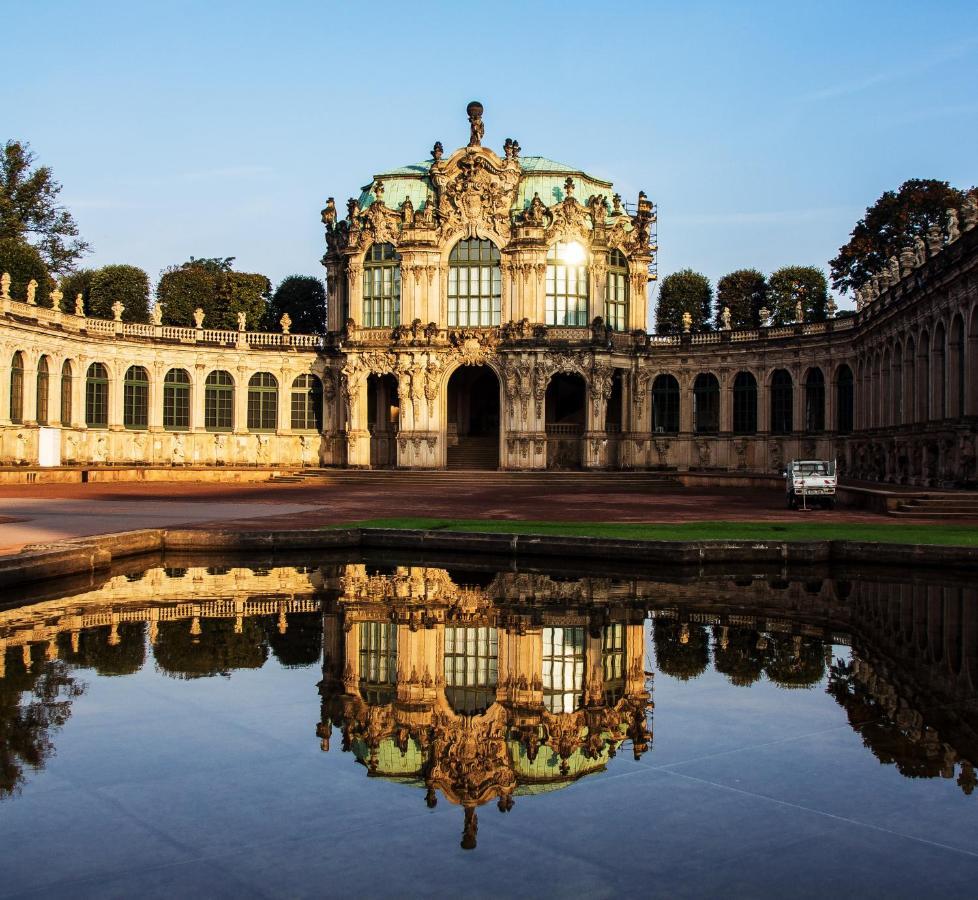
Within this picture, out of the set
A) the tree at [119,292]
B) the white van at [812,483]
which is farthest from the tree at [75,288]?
the white van at [812,483]

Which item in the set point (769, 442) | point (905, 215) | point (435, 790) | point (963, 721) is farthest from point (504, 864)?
point (905, 215)

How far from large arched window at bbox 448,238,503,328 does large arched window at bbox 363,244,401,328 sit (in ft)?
11.4

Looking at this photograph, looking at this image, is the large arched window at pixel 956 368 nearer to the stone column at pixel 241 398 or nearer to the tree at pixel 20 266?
the stone column at pixel 241 398

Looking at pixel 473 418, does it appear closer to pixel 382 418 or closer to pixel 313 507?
pixel 382 418

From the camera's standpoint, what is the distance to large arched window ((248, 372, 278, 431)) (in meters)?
71.5

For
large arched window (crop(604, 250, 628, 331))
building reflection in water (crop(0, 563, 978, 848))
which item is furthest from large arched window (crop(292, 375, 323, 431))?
building reflection in water (crop(0, 563, 978, 848))

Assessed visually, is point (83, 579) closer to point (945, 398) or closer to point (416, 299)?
point (945, 398)

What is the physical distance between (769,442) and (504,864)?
62407mm

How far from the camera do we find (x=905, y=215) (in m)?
72.2

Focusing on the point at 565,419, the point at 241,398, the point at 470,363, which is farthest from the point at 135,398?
the point at 565,419

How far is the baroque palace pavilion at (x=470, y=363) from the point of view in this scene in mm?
65250

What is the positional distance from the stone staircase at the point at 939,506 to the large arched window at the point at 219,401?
48.5 m

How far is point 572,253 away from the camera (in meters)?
68.0

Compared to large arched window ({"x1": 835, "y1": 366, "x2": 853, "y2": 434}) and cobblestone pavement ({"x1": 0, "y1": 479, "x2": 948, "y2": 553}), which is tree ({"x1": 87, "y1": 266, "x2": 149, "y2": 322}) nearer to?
cobblestone pavement ({"x1": 0, "y1": 479, "x2": 948, "y2": 553})
